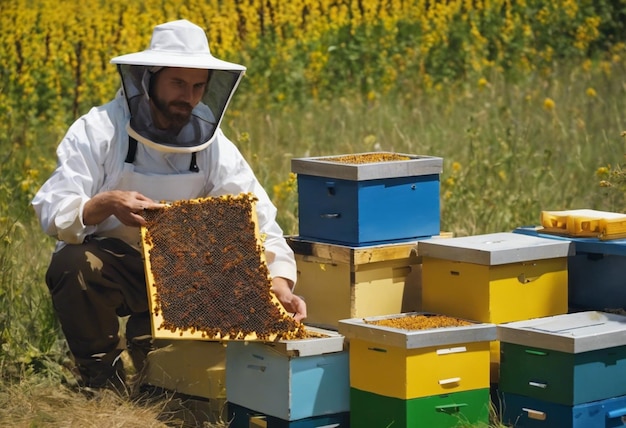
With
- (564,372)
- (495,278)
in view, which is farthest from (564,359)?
(495,278)

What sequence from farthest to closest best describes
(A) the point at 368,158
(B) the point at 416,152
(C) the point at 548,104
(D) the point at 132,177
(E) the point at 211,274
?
(C) the point at 548,104
(B) the point at 416,152
(A) the point at 368,158
(D) the point at 132,177
(E) the point at 211,274

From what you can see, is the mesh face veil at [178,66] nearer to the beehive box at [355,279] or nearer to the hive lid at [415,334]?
the beehive box at [355,279]

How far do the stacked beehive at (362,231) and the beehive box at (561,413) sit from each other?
2.14 feet

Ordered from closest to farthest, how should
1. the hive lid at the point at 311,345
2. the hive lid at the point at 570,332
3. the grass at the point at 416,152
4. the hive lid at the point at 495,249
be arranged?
the hive lid at the point at 570,332, the hive lid at the point at 311,345, the hive lid at the point at 495,249, the grass at the point at 416,152

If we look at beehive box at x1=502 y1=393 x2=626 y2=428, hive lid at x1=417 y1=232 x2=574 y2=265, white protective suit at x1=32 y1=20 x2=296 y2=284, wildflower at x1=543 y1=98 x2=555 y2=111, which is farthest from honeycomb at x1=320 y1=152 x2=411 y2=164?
wildflower at x1=543 y1=98 x2=555 y2=111

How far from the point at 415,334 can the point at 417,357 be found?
99 millimetres

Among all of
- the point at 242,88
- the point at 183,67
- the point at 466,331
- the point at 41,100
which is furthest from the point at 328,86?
the point at 466,331

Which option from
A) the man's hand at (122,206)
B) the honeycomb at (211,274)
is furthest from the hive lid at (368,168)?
the man's hand at (122,206)

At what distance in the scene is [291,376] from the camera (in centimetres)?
382

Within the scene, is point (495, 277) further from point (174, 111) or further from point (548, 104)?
point (548, 104)

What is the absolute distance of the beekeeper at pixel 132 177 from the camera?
4160 mm

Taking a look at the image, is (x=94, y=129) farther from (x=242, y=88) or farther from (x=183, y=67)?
(x=242, y=88)

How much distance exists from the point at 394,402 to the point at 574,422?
61cm

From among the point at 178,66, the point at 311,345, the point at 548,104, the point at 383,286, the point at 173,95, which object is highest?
the point at 178,66
